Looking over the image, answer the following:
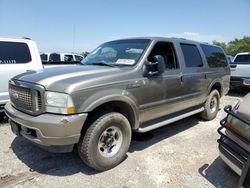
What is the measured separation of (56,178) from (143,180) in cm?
120

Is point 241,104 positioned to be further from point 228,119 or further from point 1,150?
point 1,150

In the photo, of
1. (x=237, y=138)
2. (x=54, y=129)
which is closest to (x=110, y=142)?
(x=54, y=129)

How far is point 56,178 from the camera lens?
3133 mm

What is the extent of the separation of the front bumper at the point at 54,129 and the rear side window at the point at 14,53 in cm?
268

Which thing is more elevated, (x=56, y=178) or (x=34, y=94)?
(x=34, y=94)

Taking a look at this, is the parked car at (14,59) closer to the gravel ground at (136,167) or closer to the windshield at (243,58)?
the gravel ground at (136,167)

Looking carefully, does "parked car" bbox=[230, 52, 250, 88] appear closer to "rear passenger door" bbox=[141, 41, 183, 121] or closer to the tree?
"rear passenger door" bbox=[141, 41, 183, 121]

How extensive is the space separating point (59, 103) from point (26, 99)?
597 millimetres

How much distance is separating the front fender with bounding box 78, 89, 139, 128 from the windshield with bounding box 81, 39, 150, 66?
2.08ft

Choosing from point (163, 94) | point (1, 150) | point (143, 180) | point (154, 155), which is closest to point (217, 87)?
point (163, 94)

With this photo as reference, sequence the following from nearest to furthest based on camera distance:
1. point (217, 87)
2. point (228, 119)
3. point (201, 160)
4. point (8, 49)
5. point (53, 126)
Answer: point (53, 126), point (228, 119), point (201, 160), point (8, 49), point (217, 87)

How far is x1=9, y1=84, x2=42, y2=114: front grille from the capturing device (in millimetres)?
2900

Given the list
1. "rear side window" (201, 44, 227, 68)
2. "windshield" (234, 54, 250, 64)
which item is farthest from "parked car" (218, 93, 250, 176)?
"windshield" (234, 54, 250, 64)

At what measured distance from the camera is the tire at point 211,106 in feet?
18.7
